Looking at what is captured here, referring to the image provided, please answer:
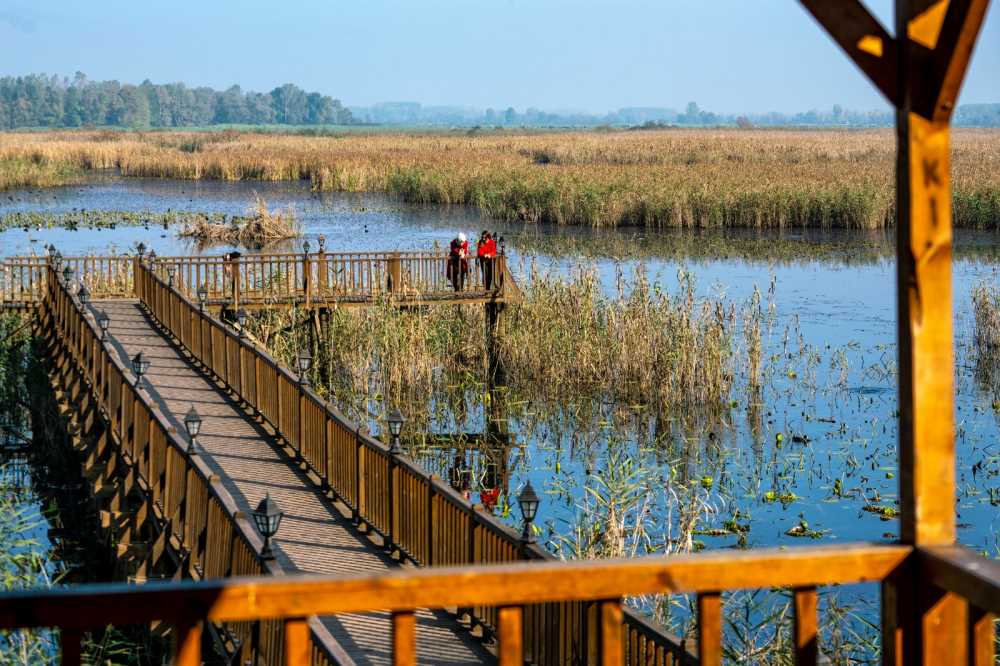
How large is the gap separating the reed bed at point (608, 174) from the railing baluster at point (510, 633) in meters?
43.8

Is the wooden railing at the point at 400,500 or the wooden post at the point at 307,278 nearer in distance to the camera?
the wooden railing at the point at 400,500

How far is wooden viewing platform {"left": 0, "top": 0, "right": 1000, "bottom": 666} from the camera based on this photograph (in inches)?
156

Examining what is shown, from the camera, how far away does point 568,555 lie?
1467 centimetres

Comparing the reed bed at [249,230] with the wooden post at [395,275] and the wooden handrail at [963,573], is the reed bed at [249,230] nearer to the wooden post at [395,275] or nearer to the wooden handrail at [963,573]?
the wooden post at [395,275]

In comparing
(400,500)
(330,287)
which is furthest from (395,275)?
(400,500)

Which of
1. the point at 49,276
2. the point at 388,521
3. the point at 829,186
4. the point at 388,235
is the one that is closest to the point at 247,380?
the point at 388,521

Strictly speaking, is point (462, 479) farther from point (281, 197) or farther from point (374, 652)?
point (281, 197)

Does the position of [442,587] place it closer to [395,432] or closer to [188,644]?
[188,644]

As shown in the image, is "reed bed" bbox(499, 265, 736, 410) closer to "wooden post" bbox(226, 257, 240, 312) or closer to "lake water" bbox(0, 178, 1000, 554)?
"lake water" bbox(0, 178, 1000, 554)

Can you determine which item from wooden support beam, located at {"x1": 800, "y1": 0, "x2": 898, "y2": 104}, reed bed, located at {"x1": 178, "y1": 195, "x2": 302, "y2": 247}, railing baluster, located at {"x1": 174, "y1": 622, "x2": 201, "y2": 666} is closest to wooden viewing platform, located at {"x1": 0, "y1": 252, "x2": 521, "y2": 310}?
reed bed, located at {"x1": 178, "y1": 195, "x2": 302, "y2": 247}

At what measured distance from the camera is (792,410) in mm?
22594

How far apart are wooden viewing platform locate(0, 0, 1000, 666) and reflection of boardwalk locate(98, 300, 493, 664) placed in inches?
1.1

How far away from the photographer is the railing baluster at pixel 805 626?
13.9ft

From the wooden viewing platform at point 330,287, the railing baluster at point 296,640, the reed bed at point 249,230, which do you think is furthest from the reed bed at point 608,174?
the railing baluster at point 296,640
